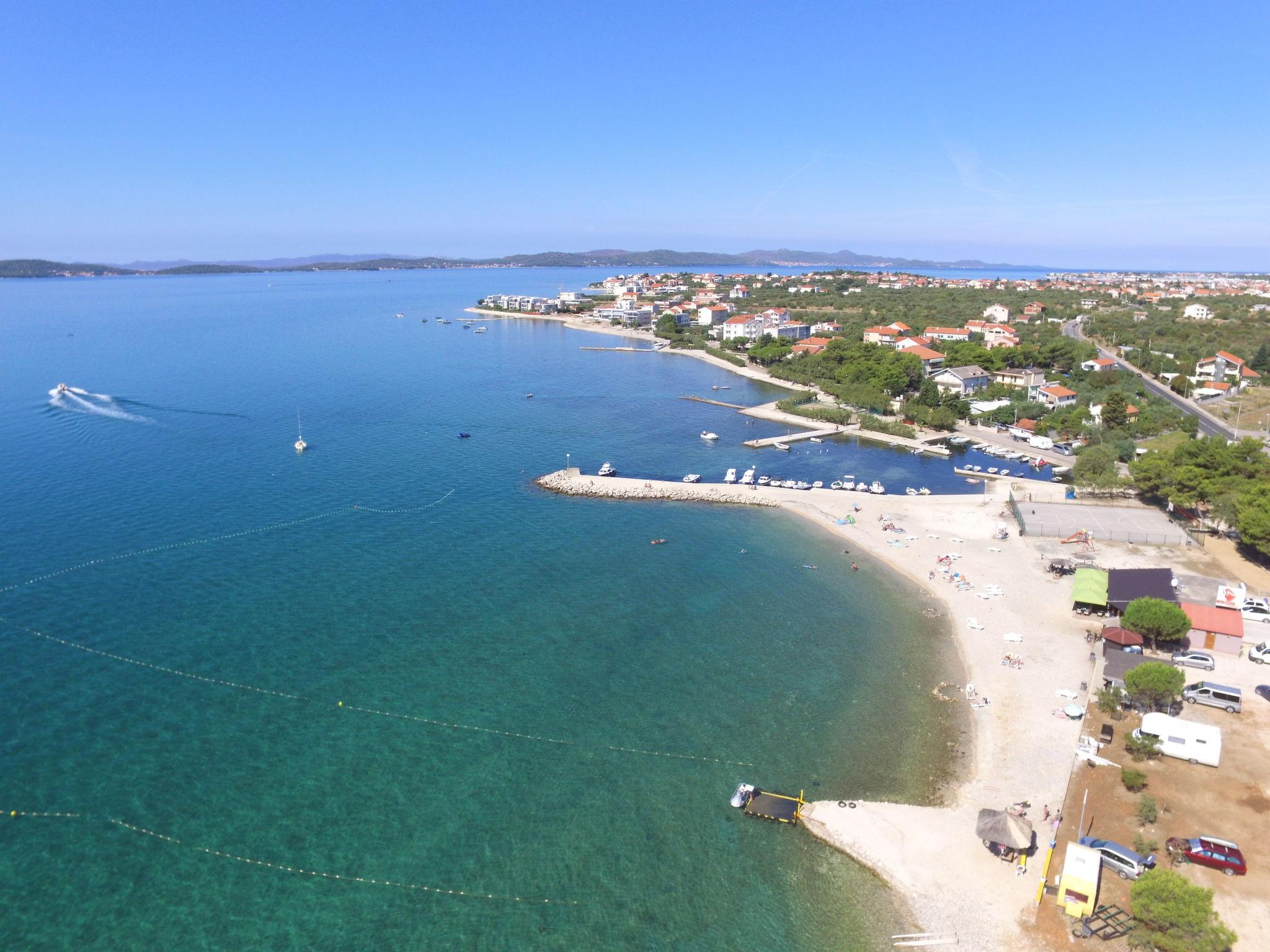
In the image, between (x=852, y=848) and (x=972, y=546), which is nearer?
(x=852, y=848)


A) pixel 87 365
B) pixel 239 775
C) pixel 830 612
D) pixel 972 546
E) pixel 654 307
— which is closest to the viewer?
pixel 239 775

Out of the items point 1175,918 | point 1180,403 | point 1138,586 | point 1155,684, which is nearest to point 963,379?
point 1180,403

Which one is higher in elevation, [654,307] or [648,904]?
[654,307]

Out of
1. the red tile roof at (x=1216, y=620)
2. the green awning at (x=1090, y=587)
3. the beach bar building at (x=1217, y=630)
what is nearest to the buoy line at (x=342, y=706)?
the green awning at (x=1090, y=587)

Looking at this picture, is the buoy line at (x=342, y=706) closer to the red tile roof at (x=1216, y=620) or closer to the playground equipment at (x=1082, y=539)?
the red tile roof at (x=1216, y=620)

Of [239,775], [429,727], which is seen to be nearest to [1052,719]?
[429,727]

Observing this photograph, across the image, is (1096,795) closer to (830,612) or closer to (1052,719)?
(1052,719)
